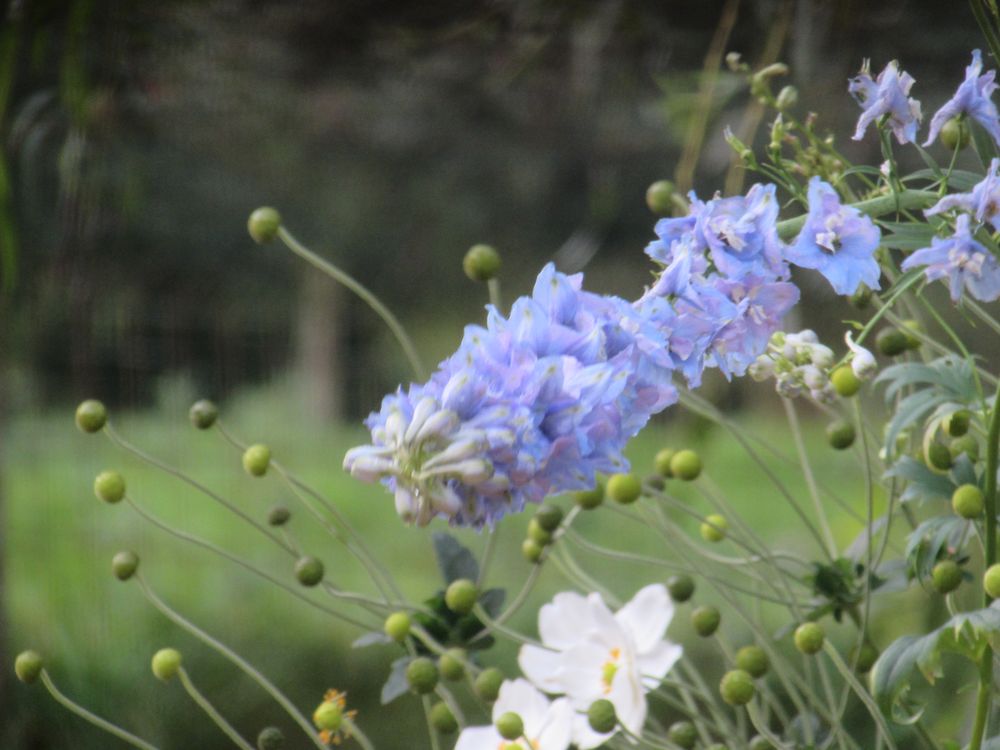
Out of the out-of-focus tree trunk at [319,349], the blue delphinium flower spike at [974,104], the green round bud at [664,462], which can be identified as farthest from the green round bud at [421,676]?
the out-of-focus tree trunk at [319,349]

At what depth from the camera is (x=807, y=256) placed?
0.86 feet

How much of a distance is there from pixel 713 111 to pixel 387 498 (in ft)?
1.87

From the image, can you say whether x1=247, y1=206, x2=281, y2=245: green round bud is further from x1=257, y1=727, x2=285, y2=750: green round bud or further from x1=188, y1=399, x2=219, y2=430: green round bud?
x1=257, y1=727, x2=285, y2=750: green round bud

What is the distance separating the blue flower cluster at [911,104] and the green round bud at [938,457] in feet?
0.29

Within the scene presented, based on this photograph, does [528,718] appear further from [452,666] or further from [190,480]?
[190,480]

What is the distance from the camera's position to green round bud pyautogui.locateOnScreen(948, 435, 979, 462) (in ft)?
1.25

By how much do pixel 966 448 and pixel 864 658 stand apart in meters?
0.09

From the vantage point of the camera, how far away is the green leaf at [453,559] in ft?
1.49

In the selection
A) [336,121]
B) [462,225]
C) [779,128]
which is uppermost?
[779,128]

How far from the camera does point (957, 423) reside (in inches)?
14.0

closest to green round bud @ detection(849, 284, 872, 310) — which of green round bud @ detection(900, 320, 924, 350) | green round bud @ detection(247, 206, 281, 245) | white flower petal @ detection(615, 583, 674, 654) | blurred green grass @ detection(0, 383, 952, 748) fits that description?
green round bud @ detection(900, 320, 924, 350)

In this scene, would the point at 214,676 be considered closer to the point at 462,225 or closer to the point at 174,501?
the point at 174,501

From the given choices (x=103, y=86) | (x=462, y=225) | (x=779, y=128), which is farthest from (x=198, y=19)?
(x=779, y=128)

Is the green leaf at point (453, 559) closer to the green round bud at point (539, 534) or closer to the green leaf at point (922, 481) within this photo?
the green round bud at point (539, 534)
